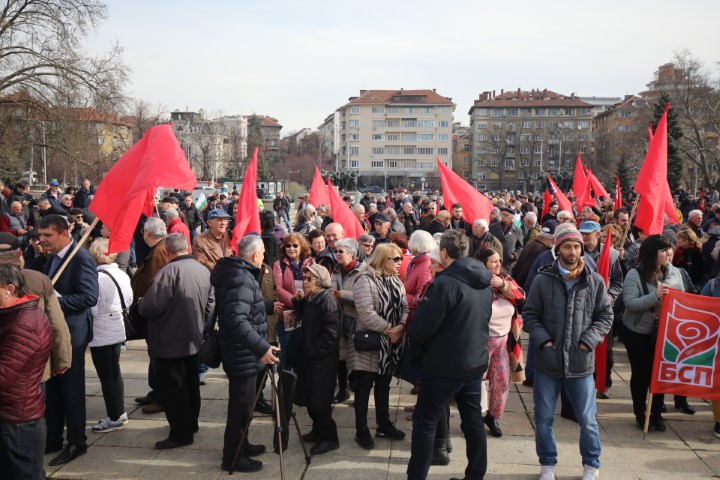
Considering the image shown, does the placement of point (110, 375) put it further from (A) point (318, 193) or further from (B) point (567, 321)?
(A) point (318, 193)

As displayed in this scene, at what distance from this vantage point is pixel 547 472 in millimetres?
4715

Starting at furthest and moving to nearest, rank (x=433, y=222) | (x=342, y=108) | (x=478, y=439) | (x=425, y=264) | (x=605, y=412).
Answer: (x=342, y=108)
(x=433, y=222)
(x=605, y=412)
(x=425, y=264)
(x=478, y=439)

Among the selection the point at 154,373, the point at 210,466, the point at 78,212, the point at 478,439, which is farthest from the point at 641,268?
the point at 78,212

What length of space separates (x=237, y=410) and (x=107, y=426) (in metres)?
1.59

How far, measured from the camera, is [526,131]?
369 feet

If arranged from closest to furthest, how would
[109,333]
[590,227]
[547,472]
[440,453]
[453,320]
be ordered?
1. [453,320]
2. [547,472]
3. [440,453]
4. [109,333]
5. [590,227]

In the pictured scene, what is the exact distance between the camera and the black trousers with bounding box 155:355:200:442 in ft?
17.4

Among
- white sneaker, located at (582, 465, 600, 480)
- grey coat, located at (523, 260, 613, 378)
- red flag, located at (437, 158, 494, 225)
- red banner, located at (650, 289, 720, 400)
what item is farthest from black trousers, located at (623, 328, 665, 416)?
red flag, located at (437, 158, 494, 225)

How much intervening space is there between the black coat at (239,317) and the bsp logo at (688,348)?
3543 millimetres

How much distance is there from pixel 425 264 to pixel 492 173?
11524 centimetres

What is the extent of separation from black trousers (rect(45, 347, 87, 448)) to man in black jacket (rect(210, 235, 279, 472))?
1.24 meters

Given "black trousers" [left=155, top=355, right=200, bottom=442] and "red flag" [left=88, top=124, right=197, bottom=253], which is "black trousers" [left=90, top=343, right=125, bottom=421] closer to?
"black trousers" [left=155, top=355, right=200, bottom=442]

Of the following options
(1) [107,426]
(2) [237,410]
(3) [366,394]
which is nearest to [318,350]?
(3) [366,394]

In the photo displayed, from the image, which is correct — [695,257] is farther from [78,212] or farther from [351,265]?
[78,212]
